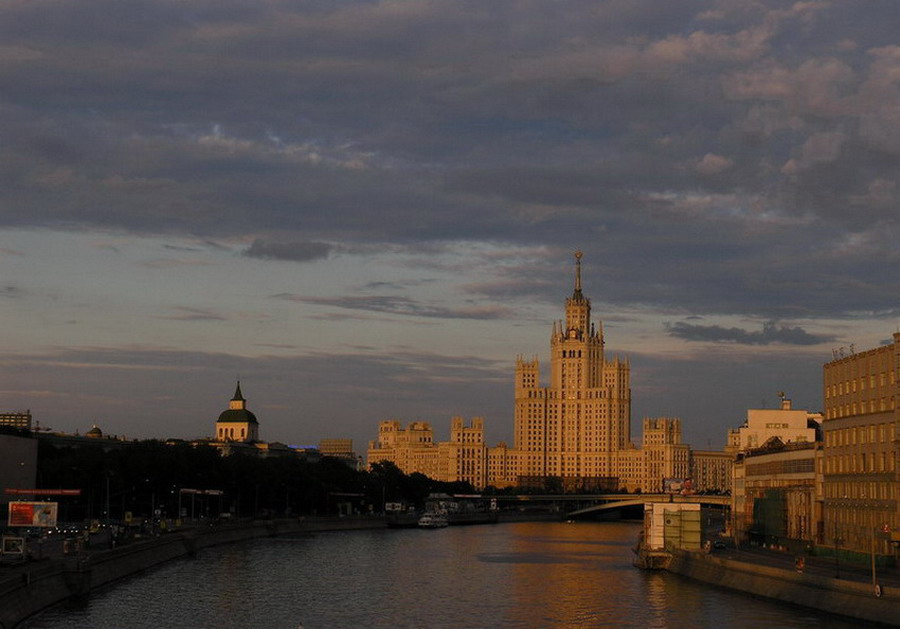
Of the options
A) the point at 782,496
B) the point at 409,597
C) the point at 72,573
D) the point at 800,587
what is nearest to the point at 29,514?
the point at 72,573

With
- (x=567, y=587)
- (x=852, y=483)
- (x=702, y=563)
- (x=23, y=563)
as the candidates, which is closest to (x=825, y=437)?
(x=852, y=483)

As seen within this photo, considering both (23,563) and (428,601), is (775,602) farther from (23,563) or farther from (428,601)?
(23,563)

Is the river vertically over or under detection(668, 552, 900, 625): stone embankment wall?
under

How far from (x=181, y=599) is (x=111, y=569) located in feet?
33.7

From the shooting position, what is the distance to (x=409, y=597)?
110 metres

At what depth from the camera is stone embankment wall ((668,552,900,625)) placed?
82062mm

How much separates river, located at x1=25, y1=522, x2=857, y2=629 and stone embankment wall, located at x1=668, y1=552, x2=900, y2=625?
1.10 meters

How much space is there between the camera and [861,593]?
85.1 meters

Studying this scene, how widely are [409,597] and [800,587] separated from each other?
3279 cm

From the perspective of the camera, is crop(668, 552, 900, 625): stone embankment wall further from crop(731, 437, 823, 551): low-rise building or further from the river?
crop(731, 437, 823, 551): low-rise building

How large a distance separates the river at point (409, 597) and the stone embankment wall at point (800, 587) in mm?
1103

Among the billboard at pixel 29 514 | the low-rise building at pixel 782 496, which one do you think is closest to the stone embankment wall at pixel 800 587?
the low-rise building at pixel 782 496

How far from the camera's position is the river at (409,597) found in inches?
3629

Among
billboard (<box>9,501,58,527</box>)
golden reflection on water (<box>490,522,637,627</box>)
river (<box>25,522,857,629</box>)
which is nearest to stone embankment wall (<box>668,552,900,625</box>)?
river (<box>25,522,857,629</box>)
